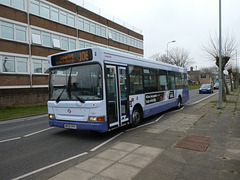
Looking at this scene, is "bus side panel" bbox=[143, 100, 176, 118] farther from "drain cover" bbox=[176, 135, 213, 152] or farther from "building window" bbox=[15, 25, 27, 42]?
"building window" bbox=[15, 25, 27, 42]

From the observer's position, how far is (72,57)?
649 cm

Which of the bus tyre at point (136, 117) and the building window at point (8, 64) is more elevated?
the building window at point (8, 64)

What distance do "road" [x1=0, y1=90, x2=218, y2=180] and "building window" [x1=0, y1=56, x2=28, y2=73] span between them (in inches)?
511

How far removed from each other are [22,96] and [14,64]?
318 centimetres

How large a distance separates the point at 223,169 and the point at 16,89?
745 inches

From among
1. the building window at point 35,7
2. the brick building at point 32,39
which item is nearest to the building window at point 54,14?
the brick building at point 32,39

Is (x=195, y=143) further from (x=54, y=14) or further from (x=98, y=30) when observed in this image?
(x=98, y=30)

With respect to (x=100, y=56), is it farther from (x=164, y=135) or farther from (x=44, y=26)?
(x=44, y=26)

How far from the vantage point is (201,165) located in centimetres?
413

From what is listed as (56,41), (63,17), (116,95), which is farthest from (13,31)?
(116,95)

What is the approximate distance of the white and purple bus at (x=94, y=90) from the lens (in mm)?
5973

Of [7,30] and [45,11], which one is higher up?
[45,11]

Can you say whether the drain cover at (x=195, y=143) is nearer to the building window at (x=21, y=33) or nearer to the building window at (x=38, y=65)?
the building window at (x=38, y=65)

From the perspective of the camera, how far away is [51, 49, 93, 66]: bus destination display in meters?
6.19
